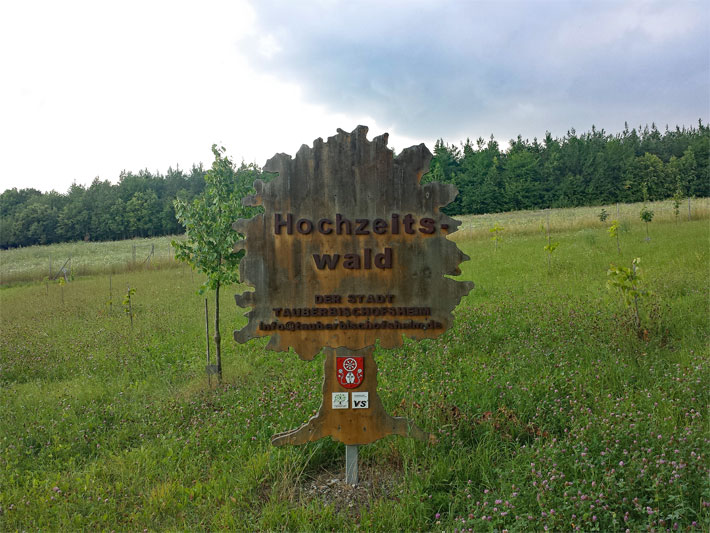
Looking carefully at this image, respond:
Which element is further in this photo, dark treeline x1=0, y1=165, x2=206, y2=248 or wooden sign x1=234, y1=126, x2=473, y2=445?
dark treeline x1=0, y1=165, x2=206, y2=248

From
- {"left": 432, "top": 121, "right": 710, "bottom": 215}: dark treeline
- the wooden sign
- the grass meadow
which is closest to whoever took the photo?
the grass meadow

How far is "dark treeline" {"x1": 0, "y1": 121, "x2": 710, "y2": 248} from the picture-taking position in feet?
192

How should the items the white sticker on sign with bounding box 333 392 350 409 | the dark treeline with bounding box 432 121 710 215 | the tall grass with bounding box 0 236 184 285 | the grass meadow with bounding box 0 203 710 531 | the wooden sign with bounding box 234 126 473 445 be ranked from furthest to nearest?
the dark treeline with bounding box 432 121 710 215 < the tall grass with bounding box 0 236 184 285 < the white sticker on sign with bounding box 333 392 350 409 < the wooden sign with bounding box 234 126 473 445 < the grass meadow with bounding box 0 203 710 531

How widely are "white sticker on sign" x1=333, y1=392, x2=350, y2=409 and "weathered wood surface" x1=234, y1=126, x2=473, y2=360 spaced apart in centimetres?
49

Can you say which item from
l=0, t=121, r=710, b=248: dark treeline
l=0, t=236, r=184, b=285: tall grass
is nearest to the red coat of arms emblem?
l=0, t=236, r=184, b=285: tall grass

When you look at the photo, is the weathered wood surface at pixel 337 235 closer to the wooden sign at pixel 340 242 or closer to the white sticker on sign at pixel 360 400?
the wooden sign at pixel 340 242

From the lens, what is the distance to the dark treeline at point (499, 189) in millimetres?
58656

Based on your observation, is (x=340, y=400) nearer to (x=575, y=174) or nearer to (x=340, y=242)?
(x=340, y=242)

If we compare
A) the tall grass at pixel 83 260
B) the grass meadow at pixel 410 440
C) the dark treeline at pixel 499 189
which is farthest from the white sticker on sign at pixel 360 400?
the dark treeline at pixel 499 189

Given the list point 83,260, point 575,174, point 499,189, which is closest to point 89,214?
point 83,260

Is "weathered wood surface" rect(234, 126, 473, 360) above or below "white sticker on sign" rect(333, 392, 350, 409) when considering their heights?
above

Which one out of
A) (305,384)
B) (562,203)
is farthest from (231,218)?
(562,203)

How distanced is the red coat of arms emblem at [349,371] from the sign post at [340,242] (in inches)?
7.9

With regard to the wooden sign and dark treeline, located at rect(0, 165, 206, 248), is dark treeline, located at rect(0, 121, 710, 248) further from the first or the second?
the wooden sign
